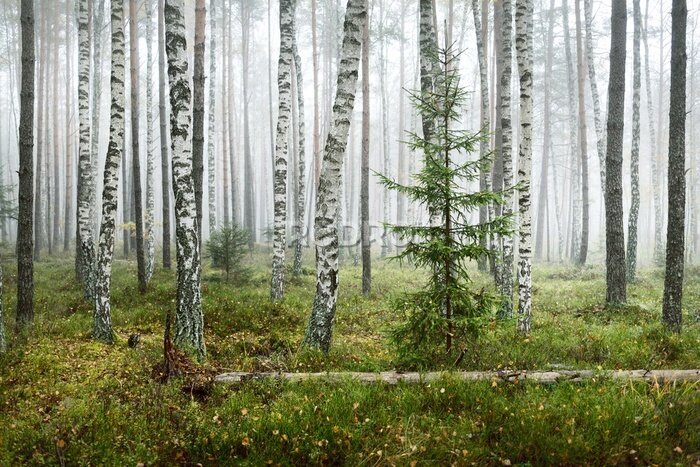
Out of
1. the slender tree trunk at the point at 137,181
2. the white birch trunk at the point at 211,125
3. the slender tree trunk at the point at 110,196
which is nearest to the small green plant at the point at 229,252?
the slender tree trunk at the point at 137,181

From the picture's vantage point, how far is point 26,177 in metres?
8.46

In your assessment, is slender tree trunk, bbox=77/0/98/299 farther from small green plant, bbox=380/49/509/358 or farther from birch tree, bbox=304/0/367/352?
small green plant, bbox=380/49/509/358

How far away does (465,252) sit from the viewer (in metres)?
6.11

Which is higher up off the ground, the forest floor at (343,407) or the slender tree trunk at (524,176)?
the slender tree trunk at (524,176)

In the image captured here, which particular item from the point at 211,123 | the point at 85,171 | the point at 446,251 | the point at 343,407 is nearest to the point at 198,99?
the point at 85,171


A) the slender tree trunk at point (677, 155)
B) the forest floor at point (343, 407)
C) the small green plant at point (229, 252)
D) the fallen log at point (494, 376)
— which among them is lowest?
the forest floor at point (343, 407)

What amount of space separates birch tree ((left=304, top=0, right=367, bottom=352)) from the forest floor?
0.57 meters

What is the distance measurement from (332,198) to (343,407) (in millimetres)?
3606

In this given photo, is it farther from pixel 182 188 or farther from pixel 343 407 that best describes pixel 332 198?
pixel 343 407

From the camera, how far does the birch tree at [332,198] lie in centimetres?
748

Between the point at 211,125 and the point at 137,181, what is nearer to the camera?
the point at 137,181

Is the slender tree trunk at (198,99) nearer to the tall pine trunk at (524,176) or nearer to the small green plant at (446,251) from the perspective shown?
the small green plant at (446,251)

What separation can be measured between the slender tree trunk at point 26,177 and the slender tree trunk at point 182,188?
133 inches

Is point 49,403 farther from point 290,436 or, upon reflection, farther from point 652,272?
point 652,272
